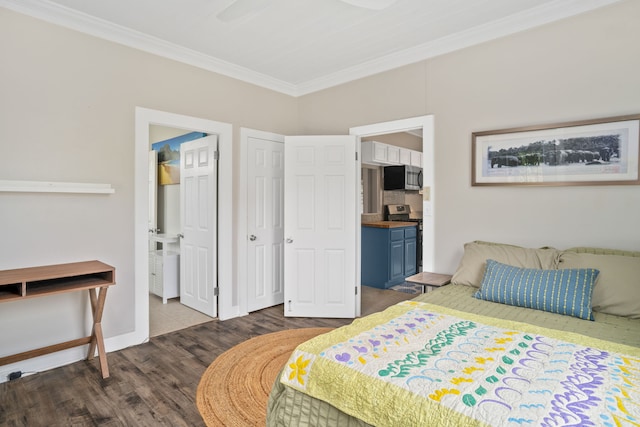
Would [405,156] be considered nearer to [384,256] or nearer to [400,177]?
[400,177]

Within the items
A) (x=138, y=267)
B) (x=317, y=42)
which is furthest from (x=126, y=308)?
(x=317, y=42)

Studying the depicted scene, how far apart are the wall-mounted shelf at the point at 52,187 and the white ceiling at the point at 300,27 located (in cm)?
125

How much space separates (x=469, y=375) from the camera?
1.30 metres

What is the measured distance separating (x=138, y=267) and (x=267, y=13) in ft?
7.93

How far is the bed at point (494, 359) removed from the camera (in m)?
1.14

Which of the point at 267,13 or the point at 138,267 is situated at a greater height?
the point at 267,13

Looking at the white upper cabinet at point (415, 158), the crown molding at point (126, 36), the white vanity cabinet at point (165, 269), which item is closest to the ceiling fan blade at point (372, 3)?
the crown molding at point (126, 36)

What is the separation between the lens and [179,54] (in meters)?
3.37

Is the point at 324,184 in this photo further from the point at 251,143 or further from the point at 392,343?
the point at 392,343

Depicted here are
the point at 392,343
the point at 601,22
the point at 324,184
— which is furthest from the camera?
the point at 324,184

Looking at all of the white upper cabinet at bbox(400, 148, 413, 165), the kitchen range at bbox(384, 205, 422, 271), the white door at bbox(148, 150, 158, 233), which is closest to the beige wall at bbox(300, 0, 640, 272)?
the white upper cabinet at bbox(400, 148, 413, 165)

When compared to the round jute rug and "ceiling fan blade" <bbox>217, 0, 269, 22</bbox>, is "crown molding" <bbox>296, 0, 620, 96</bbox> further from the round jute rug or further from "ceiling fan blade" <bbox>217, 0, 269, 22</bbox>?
the round jute rug

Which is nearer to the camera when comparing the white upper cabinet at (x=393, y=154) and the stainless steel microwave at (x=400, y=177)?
the white upper cabinet at (x=393, y=154)

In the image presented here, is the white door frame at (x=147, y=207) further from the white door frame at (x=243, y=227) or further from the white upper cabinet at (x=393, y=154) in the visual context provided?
the white upper cabinet at (x=393, y=154)
